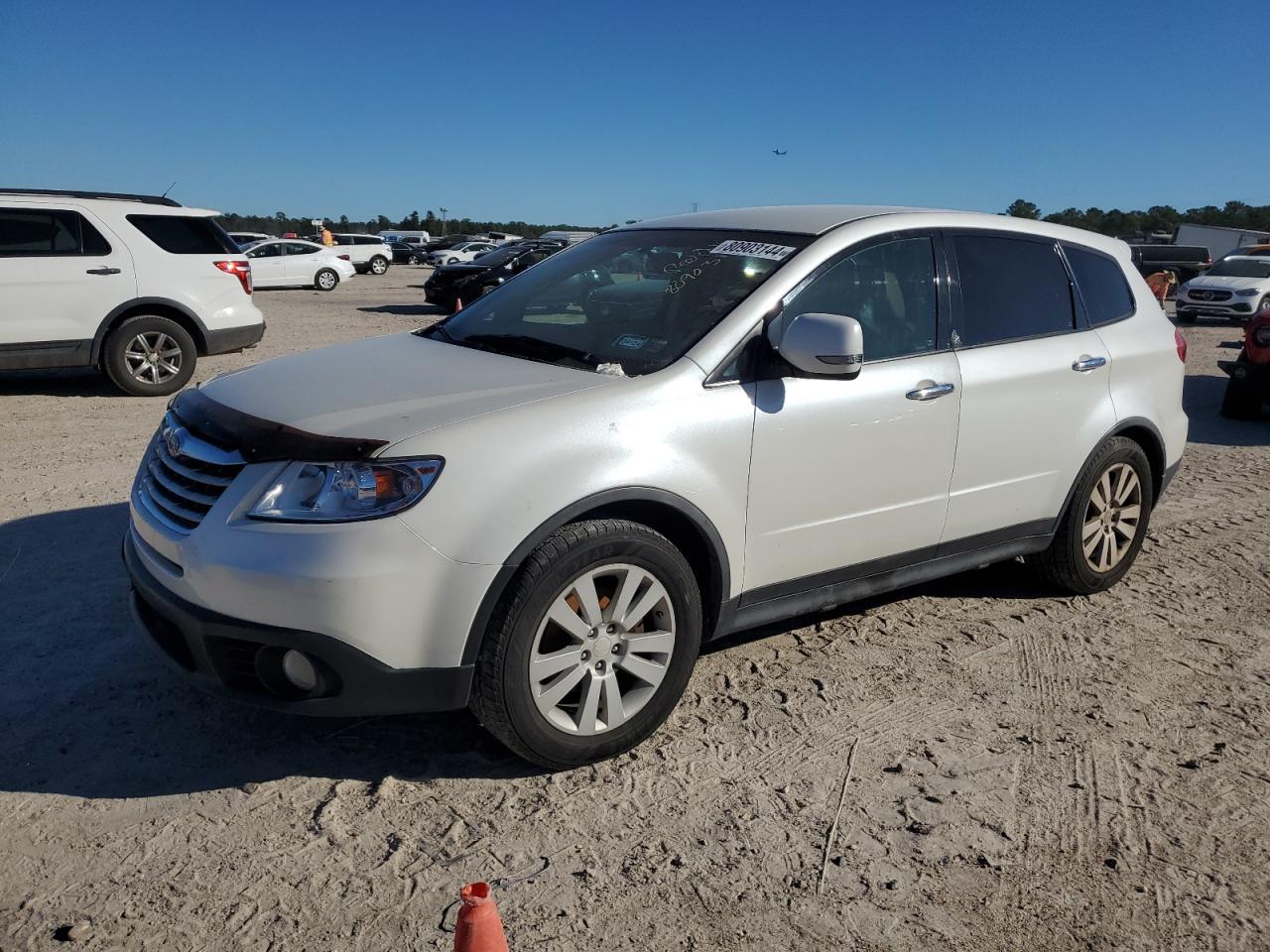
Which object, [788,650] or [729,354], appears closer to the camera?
[729,354]

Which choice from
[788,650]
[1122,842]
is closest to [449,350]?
[788,650]

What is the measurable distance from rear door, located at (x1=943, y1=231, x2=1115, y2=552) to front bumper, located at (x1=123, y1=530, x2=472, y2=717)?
2.34 metres

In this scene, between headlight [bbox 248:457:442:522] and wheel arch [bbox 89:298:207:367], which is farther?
wheel arch [bbox 89:298:207:367]

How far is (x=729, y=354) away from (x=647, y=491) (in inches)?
24.5

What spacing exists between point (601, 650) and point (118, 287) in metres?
7.99

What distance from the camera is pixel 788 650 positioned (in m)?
4.39

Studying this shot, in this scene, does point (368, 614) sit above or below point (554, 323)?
below

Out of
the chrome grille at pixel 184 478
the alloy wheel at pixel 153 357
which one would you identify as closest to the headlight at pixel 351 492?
the chrome grille at pixel 184 478

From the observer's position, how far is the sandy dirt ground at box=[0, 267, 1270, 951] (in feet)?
8.84

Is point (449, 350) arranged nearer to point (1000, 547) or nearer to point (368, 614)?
point (368, 614)

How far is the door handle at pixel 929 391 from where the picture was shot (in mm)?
4055

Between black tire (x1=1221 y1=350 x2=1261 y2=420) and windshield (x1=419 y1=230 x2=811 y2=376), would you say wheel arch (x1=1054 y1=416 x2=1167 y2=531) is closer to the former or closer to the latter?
windshield (x1=419 y1=230 x2=811 y2=376)

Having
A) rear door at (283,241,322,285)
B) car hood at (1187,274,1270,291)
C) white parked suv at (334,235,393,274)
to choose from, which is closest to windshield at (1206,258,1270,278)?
car hood at (1187,274,1270,291)

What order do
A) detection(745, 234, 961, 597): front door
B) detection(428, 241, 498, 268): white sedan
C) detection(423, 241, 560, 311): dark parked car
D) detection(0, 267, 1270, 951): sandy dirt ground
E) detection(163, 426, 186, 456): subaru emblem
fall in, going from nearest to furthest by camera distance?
detection(0, 267, 1270, 951): sandy dirt ground, detection(163, 426, 186, 456): subaru emblem, detection(745, 234, 961, 597): front door, detection(423, 241, 560, 311): dark parked car, detection(428, 241, 498, 268): white sedan
